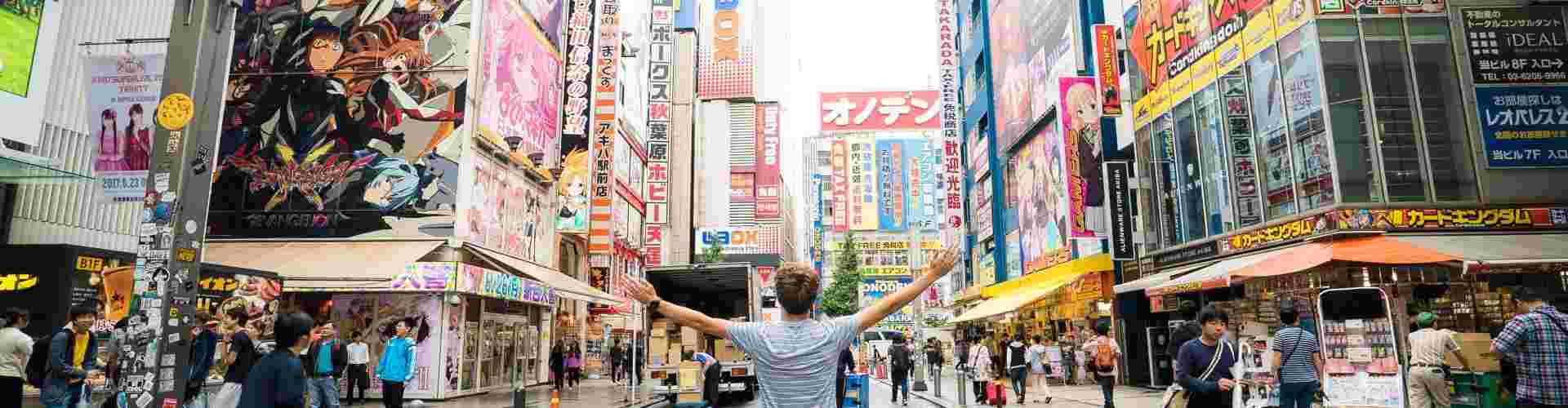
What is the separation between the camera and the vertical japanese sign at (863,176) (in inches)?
3757

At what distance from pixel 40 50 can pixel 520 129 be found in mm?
11349

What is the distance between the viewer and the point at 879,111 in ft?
333

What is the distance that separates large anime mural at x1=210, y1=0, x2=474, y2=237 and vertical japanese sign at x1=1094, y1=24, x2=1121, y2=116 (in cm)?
1332

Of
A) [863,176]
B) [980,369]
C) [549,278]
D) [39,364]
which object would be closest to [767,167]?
[863,176]

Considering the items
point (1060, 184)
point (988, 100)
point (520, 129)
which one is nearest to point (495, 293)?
point (520, 129)

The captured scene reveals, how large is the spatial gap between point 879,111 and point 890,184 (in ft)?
29.3

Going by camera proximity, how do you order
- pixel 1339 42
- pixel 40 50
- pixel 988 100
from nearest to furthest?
1. pixel 40 50
2. pixel 1339 42
3. pixel 988 100

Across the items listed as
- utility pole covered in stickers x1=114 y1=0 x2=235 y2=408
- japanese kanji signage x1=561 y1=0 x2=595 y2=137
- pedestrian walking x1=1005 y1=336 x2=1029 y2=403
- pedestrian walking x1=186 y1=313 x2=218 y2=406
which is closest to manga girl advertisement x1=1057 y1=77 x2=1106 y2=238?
pedestrian walking x1=1005 y1=336 x2=1029 y2=403

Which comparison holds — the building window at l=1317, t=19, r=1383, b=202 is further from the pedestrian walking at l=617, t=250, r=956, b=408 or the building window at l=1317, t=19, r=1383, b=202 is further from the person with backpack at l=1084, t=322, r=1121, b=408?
the pedestrian walking at l=617, t=250, r=956, b=408

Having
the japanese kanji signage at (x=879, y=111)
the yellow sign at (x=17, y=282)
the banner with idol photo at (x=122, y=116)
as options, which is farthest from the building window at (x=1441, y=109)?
the japanese kanji signage at (x=879, y=111)

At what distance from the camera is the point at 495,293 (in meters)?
19.1

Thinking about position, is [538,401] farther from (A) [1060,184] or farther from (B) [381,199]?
(A) [1060,184]

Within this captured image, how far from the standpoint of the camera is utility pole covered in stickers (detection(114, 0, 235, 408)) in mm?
6176

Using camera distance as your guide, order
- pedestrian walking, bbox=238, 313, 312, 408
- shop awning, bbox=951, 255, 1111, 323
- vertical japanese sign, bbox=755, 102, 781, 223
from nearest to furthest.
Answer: pedestrian walking, bbox=238, 313, 312, 408 → shop awning, bbox=951, 255, 1111, 323 → vertical japanese sign, bbox=755, 102, 781, 223
